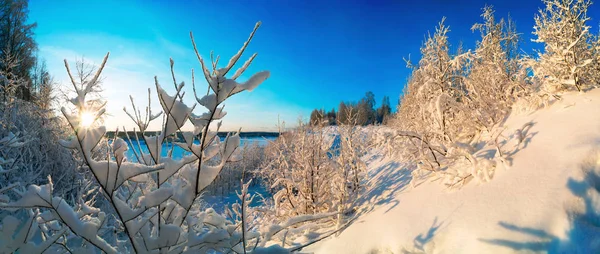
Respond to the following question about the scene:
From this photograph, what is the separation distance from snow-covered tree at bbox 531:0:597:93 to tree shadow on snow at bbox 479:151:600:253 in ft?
5.95

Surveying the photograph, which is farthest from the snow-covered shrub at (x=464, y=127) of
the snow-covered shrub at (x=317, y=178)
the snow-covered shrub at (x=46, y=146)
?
the snow-covered shrub at (x=46, y=146)

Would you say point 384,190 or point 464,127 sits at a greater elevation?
point 464,127

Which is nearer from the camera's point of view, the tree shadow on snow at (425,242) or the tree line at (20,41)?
the tree shadow on snow at (425,242)

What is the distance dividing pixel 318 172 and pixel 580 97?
410cm

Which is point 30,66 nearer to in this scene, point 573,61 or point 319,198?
point 319,198

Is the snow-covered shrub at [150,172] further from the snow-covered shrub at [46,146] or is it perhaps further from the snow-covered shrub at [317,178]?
the snow-covered shrub at [46,146]

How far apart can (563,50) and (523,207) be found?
8.25 ft

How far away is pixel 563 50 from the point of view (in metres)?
3.44

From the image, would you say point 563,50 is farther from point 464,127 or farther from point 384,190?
point 384,190

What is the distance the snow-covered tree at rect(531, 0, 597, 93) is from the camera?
3451mm

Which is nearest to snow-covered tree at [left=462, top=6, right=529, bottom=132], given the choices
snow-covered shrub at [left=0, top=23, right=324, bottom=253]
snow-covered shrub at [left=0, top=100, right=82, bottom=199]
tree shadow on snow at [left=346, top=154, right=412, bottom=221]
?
tree shadow on snow at [left=346, top=154, right=412, bottom=221]

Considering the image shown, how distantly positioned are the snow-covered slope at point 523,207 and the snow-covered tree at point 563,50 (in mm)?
317

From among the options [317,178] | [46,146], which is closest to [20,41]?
[46,146]

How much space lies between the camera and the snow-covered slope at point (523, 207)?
205cm
